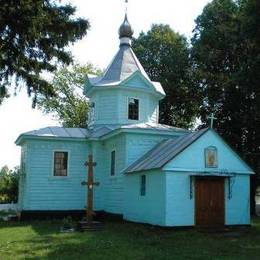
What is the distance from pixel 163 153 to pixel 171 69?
1764 centimetres

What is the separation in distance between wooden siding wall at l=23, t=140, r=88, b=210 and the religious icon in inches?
314

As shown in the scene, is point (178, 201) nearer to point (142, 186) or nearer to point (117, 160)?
point (142, 186)

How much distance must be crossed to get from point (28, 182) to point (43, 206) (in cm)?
145

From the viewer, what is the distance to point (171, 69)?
1483 inches

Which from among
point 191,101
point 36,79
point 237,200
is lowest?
point 237,200

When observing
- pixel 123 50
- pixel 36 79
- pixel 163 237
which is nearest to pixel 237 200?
pixel 163 237

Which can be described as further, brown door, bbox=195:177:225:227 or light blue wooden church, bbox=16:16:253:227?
brown door, bbox=195:177:225:227

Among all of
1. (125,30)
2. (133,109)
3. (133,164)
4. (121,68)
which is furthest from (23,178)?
(125,30)

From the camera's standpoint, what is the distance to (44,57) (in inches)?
561

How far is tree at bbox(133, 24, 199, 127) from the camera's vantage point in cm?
3706

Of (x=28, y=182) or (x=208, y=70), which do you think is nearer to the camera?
(x=28, y=182)

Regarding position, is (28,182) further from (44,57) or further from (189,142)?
(44,57)

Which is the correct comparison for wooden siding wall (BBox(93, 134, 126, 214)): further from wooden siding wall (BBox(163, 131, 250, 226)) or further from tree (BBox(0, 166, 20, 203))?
tree (BBox(0, 166, 20, 203))

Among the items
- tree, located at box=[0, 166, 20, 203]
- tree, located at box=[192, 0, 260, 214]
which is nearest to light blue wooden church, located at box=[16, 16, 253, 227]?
tree, located at box=[192, 0, 260, 214]
